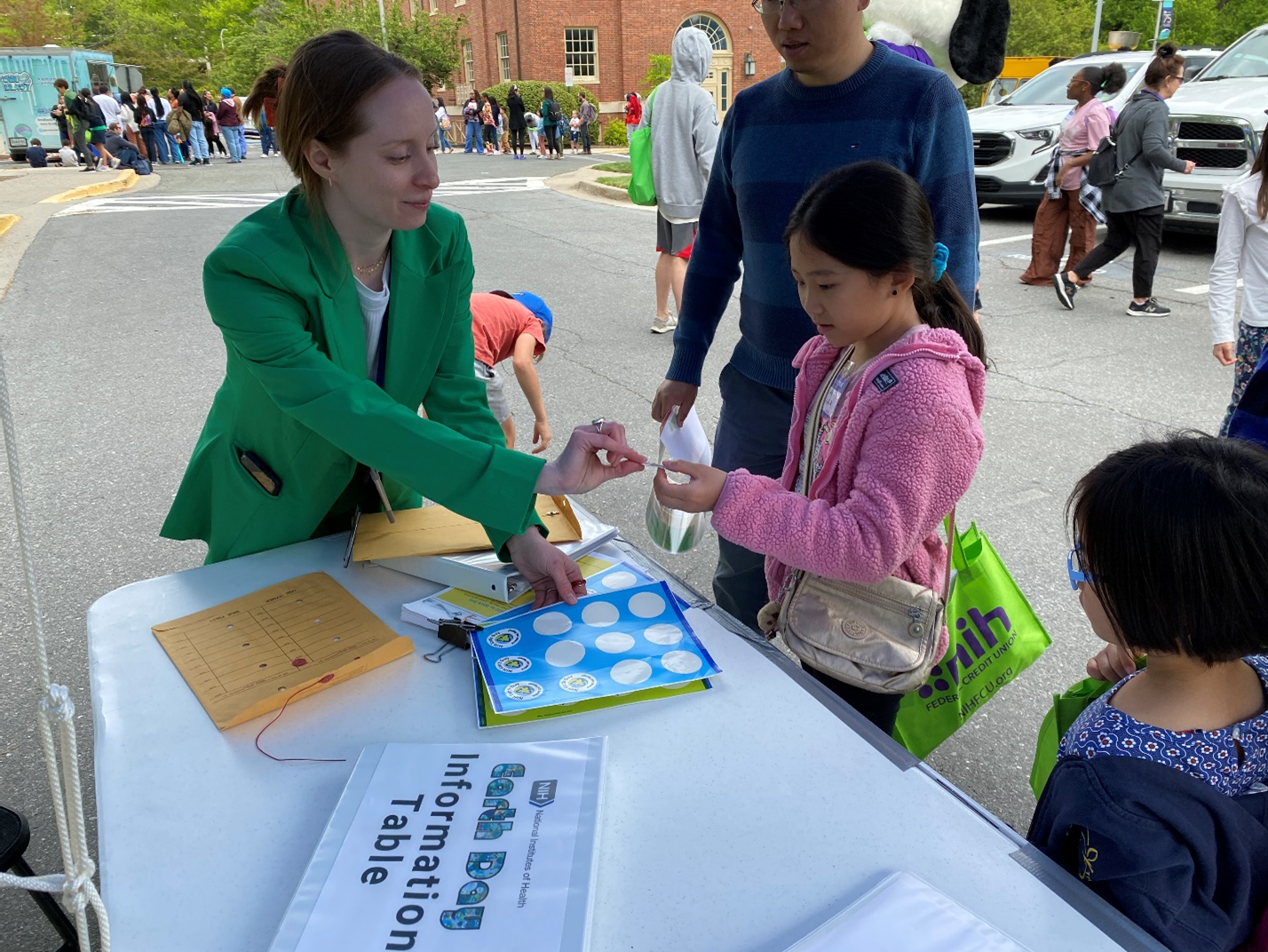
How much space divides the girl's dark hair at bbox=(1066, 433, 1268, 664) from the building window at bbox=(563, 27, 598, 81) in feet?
109

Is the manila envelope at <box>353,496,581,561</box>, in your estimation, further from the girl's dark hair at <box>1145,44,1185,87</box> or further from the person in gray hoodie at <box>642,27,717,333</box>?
the girl's dark hair at <box>1145,44,1185,87</box>

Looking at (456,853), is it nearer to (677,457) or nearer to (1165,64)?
(677,457)

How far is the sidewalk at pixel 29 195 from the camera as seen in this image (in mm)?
10008

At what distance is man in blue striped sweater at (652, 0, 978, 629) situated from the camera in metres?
1.91

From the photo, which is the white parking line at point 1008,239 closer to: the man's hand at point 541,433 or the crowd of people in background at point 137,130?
the man's hand at point 541,433

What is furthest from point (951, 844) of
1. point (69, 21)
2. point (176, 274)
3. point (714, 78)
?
point (69, 21)

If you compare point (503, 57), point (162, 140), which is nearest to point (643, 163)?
point (162, 140)

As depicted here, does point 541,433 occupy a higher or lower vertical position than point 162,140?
lower

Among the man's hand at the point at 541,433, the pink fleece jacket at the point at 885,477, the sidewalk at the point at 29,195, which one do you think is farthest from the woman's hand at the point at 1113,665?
the sidewalk at the point at 29,195

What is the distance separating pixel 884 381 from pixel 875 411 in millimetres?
49

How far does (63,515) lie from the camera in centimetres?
392

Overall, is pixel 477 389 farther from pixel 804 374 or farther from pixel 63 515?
pixel 63 515

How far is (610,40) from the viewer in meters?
31.2

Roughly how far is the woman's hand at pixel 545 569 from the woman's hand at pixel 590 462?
4.0 inches
